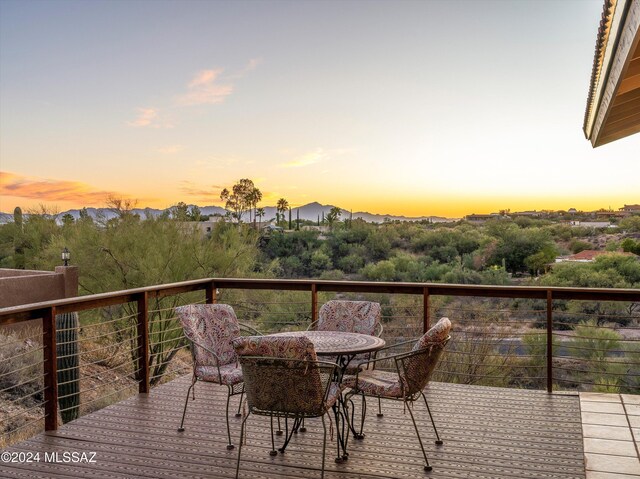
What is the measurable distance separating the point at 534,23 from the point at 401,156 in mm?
4451

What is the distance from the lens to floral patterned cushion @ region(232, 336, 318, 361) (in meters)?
3.17

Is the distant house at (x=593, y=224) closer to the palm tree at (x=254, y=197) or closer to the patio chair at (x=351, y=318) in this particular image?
the palm tree at (x=254, y=197)

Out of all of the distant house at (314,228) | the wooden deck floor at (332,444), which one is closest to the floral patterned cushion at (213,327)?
the wooden deck floor at (332,444)

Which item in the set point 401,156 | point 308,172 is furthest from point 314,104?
point 308,172

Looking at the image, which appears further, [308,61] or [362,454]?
[308,61]

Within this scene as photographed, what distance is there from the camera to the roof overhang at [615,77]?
2286mm

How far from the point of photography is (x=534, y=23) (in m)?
10.2

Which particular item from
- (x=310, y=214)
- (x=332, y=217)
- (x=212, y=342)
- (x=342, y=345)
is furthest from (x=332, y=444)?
(x=332, y=217)

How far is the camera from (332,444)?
399cm

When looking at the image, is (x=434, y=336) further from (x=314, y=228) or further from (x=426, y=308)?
(x=314, y=228)

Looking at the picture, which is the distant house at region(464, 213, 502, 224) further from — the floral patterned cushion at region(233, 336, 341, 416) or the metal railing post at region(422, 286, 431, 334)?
the floral patterned cushion at region(233, 336, 341, 416)

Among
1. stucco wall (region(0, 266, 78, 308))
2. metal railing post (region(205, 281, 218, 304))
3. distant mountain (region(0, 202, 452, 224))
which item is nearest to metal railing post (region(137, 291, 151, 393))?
metal railing post (region(205, 281, 218, 304))

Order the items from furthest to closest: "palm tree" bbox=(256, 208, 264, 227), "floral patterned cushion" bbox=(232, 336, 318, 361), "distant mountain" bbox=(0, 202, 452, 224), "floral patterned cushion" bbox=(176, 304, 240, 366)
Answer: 1. "palm tree" bbox=(256, 208, 264, 227)
2. "distant mountain" bbox=(0, 202, 452, 224)
3. "floral patterned cushion" bbox=(176, 304, 240, 366)
4. "floral patterned cushion" bbox=(232, 336, 318, 361)

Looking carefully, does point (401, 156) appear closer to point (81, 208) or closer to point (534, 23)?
point (534, 23)
